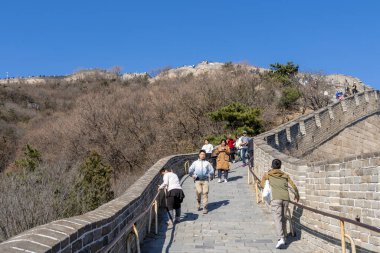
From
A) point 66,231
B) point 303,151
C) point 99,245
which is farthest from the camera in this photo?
point 303,151

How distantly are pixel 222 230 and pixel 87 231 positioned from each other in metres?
5.62

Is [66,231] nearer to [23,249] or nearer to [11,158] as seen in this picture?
[23,249]

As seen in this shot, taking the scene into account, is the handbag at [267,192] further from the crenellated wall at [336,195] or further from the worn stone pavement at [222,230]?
the worn stone pavement at [222,230]

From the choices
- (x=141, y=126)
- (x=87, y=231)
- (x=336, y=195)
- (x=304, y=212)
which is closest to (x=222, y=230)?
→ (x=304, y=212)

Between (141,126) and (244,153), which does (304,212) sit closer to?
(244,153)

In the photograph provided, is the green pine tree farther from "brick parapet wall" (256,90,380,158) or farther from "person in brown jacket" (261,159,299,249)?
"person in brown jacket" (261,159,299,249)

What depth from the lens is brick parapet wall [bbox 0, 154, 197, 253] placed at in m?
3.81

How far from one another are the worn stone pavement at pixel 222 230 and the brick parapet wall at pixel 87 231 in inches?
27.1

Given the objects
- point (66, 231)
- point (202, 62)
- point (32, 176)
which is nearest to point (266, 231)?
point (66, 231)

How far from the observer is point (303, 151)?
26.0 meters

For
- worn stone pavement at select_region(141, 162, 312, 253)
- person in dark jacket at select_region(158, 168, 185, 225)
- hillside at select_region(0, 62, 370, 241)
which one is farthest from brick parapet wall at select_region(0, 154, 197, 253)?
hillside at select_region(0, 62, 370, 241)

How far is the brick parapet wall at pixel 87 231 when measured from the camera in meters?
3.81

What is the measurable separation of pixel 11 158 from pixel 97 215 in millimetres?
56087

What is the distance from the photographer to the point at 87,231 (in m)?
5.06
